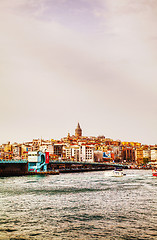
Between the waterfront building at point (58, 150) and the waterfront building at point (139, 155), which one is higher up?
the waterfront building at point (58, 150)

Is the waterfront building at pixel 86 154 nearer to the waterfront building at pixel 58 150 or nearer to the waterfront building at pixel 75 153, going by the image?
the waterfront building at pixel 75 153

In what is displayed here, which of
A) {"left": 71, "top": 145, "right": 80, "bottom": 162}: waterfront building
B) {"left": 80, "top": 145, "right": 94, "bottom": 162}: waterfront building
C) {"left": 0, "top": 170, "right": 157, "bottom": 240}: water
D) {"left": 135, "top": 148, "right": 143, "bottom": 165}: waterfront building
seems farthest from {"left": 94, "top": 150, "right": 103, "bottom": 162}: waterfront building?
{"left": 0, "top": 170, "right": 157, "bottom": 240}: water

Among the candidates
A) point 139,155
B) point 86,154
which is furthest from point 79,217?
point 139,155

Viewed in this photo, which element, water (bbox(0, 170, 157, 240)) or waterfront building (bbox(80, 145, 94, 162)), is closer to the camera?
water (bbox(0, 170, 157, 240))

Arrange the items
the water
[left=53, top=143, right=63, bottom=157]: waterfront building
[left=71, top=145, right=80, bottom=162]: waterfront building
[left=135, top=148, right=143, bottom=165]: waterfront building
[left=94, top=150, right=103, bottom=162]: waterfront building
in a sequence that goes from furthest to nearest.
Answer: [left=135, top=148, right=143, bottom=165]: waterfront building
[left=53, top=143, right=63, bottom=157]: waterfront building
[left=94, top=150, right=103, bottom=162]: waterfront building
[left=71, top=145, right=80, bottom=162]: waterfront building
the water

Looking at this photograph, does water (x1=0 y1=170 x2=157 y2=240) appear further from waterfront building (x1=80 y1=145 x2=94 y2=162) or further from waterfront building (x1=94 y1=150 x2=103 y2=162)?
waterfront building (x1=94 y1=150 x2=103 y2=162)

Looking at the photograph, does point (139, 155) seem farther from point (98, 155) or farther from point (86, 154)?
point (86, 154)

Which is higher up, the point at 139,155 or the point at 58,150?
the point at 58,150

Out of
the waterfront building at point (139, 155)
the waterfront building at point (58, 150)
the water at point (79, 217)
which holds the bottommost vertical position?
the water at point (79, 217)

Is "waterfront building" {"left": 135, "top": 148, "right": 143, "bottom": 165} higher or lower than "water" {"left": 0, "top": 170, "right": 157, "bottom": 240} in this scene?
higher

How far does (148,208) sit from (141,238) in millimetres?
10771

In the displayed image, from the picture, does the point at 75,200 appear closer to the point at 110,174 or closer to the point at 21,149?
the point at 110,174

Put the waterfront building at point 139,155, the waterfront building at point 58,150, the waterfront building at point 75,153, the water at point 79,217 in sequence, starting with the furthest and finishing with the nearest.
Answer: the waterfront building at point 139,155 < the waterfront building at point 58,150 < the waterfront building at point 75,153 < the water at point 79,217

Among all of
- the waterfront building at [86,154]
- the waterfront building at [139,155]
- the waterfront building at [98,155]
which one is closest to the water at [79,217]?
the waterfront building at [86,154]
